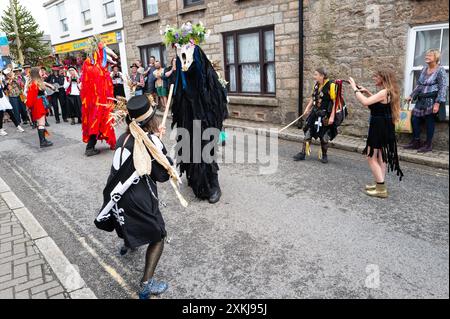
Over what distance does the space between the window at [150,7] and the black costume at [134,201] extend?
12525 mm

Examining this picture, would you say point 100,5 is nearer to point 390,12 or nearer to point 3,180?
point 3,180

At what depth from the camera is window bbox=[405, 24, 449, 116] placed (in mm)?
6676

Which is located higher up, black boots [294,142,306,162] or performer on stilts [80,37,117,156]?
performer on stilts [80,37,117,156]

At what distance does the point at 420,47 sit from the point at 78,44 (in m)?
17.9

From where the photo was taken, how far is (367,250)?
3703 millimetres

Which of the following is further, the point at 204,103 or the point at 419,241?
the point at 204,103

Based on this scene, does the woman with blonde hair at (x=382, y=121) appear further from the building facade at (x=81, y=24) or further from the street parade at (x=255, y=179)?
the building facade at (x=81, y=24)

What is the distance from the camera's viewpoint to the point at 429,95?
664cm

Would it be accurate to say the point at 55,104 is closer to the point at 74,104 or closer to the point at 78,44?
the point at 74,104

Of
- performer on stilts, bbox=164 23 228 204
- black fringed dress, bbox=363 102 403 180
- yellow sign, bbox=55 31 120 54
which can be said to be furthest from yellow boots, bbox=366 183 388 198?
yellow sign, bbox=55 31 120 54

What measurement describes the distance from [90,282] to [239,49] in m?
9.06

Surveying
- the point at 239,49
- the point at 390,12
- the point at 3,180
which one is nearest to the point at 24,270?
the point at 3,180

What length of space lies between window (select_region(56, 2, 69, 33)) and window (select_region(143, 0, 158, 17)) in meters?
8.91

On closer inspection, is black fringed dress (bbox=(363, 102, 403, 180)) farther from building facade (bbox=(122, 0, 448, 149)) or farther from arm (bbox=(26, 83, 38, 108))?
arm (bbox=(26, 83, 38, 108))
